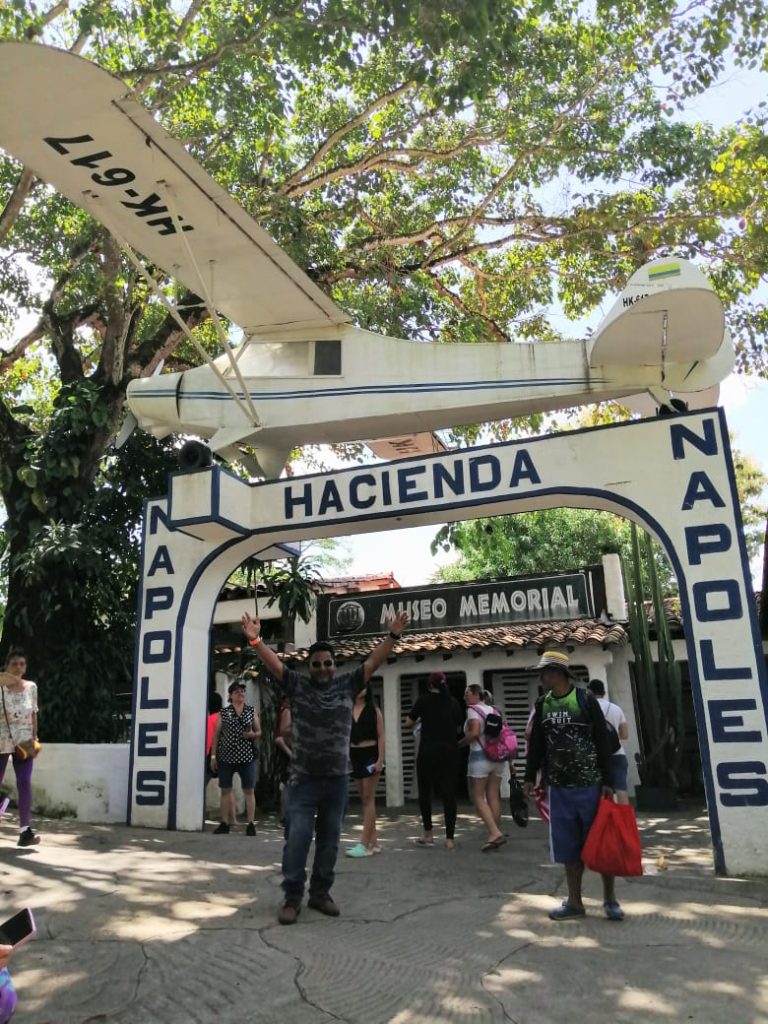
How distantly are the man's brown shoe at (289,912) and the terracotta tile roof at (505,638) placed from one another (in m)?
8.66

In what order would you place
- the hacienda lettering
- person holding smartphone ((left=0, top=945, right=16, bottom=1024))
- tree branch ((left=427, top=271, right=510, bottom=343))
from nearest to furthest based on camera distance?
person holding smartphone ((left=0, top=945, right=16, bottom=1024)) < the hacienda lettering < tree branch ((left=427, top=271, right=510, bottom=343))

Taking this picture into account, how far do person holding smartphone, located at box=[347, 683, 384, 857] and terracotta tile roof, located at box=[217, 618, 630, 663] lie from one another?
6238mm

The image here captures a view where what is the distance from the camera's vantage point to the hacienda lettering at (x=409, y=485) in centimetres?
823

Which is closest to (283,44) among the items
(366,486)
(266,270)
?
(266,270)

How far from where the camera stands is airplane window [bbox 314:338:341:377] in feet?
31.0

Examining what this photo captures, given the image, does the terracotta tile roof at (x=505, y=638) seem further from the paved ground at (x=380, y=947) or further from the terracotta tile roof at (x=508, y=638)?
the paved ground at (x=380, y=947)

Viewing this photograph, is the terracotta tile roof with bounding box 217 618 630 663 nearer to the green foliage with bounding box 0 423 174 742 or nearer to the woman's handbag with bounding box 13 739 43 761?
the green foliage with bounding box 0 423 174 742

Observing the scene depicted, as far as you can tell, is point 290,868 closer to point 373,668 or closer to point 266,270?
point 373,668

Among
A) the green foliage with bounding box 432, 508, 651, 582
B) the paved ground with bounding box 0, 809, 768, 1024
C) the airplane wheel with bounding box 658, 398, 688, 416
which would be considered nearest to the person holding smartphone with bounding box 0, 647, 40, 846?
the paved ground with bounding box 0, 809, 768, 1024

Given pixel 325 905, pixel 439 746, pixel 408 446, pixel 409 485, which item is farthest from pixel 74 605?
pixel 325 905

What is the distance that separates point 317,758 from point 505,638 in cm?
879

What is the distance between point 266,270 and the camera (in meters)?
8.68

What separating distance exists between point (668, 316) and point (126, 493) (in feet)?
30.3

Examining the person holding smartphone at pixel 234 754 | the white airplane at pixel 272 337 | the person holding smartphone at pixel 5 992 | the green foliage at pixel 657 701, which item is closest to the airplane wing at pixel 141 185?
the white airplane at pixel 272 337
